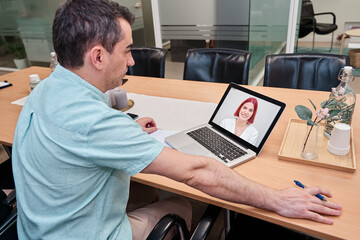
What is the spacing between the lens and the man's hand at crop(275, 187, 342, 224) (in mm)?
782

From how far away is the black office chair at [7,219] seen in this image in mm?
911

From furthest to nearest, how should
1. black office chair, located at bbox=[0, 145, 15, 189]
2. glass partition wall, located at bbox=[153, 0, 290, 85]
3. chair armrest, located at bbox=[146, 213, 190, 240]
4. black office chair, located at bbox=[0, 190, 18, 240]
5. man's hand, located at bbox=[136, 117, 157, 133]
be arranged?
1. glass partition wall, located at bbox=[153, 0, 290, 85]
2. black office chair, located at bbox=[0, 145, 15, 189]
3. man's hand, located at bbox=[136, 117, 157, 133]
4. black office chair, located at bbox=[0, 190, 18, 240]
5. chair armrest, located at bbox=[146, 213, 190, 240]

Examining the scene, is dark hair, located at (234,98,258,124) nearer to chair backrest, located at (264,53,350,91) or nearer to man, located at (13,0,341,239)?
man, located at (13,0,341,239)

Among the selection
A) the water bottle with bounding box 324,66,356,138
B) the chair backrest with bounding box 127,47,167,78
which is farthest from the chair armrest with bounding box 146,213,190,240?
the chair backrest with bounding box 127,47,167,78

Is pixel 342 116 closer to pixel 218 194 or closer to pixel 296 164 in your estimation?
pixel 296 164

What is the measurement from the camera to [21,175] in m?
0.82

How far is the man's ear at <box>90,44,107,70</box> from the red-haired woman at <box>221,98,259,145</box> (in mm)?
589

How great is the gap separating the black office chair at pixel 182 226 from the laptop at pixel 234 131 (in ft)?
0.68

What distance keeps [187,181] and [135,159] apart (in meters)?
0.18

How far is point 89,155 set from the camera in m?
0.70

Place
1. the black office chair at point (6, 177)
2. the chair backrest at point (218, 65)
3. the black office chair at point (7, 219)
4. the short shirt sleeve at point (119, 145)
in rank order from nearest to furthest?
the short shirt sleeve at point (119, 145) < the black office chair at point (7, 219) < the black office chair at point (6, 177) < the chair backrest at point (218, 65)

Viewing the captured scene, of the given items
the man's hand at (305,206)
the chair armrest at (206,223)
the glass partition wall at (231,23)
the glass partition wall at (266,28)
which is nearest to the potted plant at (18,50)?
the glass partition wall at (231,23)

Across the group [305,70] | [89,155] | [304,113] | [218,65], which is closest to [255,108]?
[304,113]

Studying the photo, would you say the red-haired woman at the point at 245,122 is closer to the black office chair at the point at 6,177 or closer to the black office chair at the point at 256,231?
the black office chair at the point at 256,231
